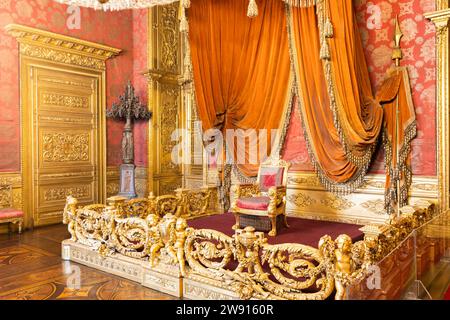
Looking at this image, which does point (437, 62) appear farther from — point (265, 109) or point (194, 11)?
point (194, 11)

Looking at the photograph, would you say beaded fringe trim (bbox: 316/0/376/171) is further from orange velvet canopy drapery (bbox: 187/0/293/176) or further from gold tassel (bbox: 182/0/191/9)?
gold tassel (bbox: 182/0/191/9)

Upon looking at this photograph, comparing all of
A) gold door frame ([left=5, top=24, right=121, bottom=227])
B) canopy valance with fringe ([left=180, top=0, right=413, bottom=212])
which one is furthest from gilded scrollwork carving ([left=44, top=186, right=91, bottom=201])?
canopy valance with fringe ([left=180, top=0, right=413, bottom=212])

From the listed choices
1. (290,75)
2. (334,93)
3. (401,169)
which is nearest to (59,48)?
(290,75)

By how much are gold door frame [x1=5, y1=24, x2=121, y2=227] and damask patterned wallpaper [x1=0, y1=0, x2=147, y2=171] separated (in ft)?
0.30

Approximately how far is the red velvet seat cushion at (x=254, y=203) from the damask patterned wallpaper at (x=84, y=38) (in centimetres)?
273

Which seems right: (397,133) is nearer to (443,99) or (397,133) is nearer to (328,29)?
(443,99)

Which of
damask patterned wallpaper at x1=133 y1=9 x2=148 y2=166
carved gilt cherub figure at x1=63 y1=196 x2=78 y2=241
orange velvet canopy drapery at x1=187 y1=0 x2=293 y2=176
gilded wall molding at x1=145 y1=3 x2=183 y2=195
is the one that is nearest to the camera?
carved gilt cherub figure at x1=63 y1=196 x2=78 y2=241

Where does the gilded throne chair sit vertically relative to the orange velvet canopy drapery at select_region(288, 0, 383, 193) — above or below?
below

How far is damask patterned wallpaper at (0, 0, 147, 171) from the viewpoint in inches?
181

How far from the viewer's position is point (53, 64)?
5102 mm

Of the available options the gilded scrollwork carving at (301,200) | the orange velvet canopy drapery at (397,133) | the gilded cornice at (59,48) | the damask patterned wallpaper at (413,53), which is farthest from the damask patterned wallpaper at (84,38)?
A: the orange velvet canopy drapery at (397,133)

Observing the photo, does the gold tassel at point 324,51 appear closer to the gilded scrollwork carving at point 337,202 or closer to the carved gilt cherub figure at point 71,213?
the gilded scrollwork carving at point 337,202

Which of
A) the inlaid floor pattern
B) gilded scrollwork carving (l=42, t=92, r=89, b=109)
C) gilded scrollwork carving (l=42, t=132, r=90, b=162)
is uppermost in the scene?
gilded scrollwork carving (l=42, t=92, r=89, b=109)

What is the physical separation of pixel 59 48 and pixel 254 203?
3.53 m
